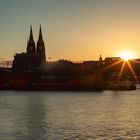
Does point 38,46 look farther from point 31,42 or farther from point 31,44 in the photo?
point 31,42

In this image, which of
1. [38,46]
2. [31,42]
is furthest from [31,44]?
[38,46]

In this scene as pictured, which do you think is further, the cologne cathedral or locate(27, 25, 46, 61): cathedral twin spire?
locate(27, 25, 46, 61): cathedral twin spire

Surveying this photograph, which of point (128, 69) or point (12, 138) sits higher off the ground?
point (128, 69)

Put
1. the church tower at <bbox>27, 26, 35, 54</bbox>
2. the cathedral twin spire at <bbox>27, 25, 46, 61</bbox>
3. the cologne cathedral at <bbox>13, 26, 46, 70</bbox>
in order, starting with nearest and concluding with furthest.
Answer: the cologne cathedral at <bbox>13, 26, 46, 70</bbox> → the cathedral twin spire at <bbox>27, 25, 46, 61</bbox> → the church tower at <bbox>27, 26, 35, 54</bbox>

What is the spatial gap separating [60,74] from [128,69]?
27201 millimetres

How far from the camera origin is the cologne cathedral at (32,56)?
166125 mm

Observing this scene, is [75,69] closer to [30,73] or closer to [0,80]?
[30,73]

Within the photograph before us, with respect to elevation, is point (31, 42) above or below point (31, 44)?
above

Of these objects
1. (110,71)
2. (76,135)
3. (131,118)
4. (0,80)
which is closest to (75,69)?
(110,71)

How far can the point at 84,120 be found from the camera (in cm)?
3853

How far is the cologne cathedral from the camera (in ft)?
545

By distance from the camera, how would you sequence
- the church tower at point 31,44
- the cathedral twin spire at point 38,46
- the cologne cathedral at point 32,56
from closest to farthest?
the cologne cathedral at point 32,56, the cathedral twin spire at point 38,46, the church tower at point 31,44

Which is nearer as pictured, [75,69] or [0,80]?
[0,80]

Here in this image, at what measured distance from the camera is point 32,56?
6654 inches
